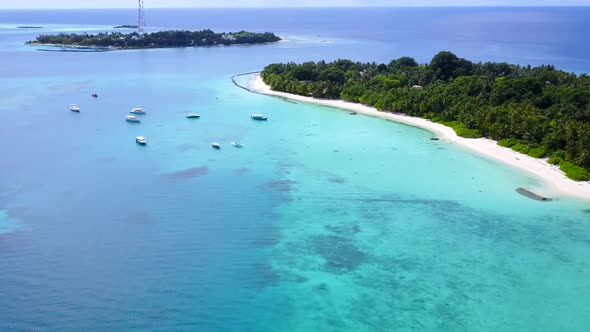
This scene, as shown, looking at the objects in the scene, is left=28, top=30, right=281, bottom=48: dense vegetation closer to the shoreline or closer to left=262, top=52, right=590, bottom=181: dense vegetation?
left=262, top=52, right=590, bottom=181: dense vegetation

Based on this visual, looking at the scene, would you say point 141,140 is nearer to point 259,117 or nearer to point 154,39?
point 259,117

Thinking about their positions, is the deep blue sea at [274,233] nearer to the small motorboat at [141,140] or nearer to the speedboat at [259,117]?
the small motorboat at [141,140]

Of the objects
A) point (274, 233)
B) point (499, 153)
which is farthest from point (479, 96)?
point (274, 233)

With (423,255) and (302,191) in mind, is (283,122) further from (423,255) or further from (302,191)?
(423,255)

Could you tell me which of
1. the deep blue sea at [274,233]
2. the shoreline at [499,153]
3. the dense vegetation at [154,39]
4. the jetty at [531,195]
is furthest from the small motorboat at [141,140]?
the dense vegetation at [154,39]

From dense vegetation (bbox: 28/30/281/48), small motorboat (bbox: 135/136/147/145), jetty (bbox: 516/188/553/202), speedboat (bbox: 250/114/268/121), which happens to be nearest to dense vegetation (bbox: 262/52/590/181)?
jetty (bbox: 516/188/553/202)
